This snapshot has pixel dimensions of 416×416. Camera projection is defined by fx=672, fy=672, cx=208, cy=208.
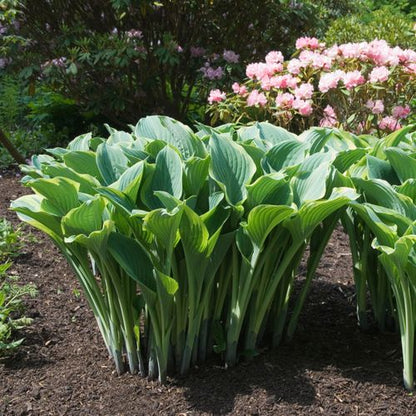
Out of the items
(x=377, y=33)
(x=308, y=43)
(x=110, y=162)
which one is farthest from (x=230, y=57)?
(x=110, y=162)

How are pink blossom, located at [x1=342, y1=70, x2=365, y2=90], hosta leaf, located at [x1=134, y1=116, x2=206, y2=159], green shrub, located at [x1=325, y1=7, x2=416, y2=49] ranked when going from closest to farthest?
1. hosta leaf, located at [x1=134, y1=116, x2=206, y2=159]
2. pink blossom, located at [x1=342, y1=70, x2=365, y2=90]
3. green shrub, located at [x1=325, y1=7, x2=416, y2=49]

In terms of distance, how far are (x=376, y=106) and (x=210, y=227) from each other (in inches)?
93.1

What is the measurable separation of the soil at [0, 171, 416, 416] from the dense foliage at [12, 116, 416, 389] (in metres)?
0.09

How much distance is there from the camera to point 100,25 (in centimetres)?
661

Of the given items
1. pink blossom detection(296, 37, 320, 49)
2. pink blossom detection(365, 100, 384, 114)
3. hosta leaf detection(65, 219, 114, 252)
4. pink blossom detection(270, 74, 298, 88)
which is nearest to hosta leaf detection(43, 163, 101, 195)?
hosta leaf detection(65, 219, 114, 252)

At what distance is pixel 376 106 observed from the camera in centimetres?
423

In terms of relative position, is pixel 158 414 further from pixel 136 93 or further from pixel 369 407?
pixel 136 93

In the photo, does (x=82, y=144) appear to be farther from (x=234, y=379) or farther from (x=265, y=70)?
(x=265, y=70)

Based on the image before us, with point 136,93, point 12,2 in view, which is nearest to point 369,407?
point 12,2

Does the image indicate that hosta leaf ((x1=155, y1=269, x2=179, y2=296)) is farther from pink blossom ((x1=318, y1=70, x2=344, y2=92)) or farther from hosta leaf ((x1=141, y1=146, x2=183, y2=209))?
pink blossom ((x1=318, y1=70, x2=344, y2=92))

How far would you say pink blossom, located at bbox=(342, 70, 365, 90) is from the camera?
4.06m

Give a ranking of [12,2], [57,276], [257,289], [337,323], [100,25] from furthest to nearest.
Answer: [100,25] → [12,2] → [57,276] → [337,323] → [257,289]

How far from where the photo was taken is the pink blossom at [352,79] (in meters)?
4.06

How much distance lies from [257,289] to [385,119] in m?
2.30
